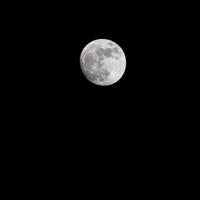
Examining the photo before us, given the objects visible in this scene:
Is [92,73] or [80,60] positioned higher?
[80,60]

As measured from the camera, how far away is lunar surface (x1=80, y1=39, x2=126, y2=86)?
16.4 ft

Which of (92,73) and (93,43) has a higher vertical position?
(93,43)

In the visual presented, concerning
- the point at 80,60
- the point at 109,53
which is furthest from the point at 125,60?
the point at 80,60

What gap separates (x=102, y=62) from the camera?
16.4 ft

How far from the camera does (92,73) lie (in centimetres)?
506

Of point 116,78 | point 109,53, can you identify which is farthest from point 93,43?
point 116,78

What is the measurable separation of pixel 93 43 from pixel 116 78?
0.70 metres

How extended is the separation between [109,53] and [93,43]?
35cm

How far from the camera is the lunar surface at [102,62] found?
16.4 ft

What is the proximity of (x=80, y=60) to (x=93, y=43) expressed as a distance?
0.36 m

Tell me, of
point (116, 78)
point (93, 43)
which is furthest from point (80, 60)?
point (116, 78)

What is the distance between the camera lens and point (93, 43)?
5219 millimetres

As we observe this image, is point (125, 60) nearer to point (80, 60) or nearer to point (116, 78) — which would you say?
point (116, 78)

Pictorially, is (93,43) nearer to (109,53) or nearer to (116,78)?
(109,53)
